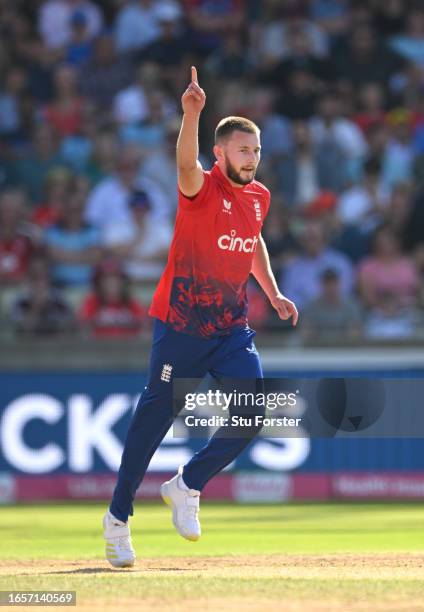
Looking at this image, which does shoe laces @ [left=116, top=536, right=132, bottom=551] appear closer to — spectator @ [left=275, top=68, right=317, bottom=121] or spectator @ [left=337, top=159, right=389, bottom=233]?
spectator @ [left=337, top=159, right=389, bottom=233]

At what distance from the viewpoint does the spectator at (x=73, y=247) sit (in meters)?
15.4

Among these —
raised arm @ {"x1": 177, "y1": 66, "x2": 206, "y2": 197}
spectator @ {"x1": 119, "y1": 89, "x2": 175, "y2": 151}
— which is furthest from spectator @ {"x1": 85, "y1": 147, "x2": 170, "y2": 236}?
raised arm @ {"x1": 177, "y1": 66, "x2": 206, "y2": 197}

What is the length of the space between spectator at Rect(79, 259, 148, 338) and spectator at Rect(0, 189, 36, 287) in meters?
1.06

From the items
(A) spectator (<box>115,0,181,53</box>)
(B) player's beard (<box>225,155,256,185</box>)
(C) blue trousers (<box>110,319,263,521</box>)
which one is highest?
(A) spectator (<box>115,0,181,53</box>)

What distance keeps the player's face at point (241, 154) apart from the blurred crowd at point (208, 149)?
6.32 meters

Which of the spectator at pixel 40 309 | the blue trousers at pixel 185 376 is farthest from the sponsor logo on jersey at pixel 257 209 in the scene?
the spectator at pixel 40 309

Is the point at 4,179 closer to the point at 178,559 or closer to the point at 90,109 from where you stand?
the point at 90,109

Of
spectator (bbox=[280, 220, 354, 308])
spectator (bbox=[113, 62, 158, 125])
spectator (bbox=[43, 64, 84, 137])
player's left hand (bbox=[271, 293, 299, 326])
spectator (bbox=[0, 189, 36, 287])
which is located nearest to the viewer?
player's left hand (bbox=[271, 293, 299, 326])

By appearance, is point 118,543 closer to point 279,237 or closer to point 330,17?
point 279,237

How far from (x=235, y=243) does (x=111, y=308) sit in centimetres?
672

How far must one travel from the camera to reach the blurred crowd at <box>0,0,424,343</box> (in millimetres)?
14531

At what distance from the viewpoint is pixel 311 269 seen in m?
15.0

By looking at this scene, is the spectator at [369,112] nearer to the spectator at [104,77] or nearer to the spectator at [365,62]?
the spectator at [365,62]

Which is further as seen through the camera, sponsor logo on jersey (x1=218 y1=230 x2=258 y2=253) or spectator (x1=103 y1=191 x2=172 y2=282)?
spectator (x1=103 y1=191 x2=172 y2=282)
